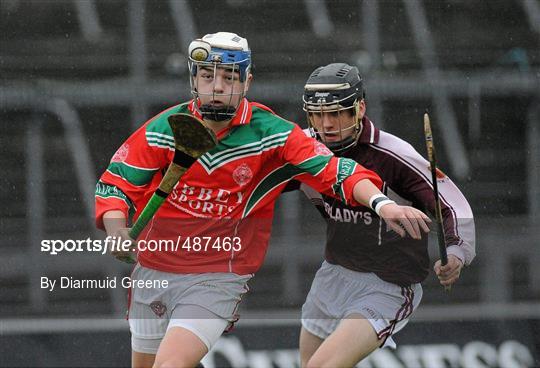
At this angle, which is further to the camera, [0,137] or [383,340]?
[0,137]

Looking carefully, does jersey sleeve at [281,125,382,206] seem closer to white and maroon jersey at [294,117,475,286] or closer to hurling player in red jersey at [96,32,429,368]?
hurling player in red jersey at [96,32,429,368]

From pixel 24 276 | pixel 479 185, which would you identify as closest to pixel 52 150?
pixel 24 276

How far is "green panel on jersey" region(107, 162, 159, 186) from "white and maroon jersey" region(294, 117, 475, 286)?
462mm

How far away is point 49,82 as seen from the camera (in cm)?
397

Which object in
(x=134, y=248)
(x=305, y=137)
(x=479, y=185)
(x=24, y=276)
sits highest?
(x=305, y=137)

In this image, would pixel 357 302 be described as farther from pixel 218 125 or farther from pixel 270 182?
pixel 218 125

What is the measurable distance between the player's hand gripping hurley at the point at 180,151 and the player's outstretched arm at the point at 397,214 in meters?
0.42

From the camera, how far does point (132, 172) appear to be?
3018 mm

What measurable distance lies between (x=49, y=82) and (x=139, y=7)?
41 centimetres

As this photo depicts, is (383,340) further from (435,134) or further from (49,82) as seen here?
(49,82)

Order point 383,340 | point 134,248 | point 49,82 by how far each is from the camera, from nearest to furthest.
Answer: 1. point 134,248
2. point 383,340
3. point 49,82

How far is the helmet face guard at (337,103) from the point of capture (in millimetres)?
3205

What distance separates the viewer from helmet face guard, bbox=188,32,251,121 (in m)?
2.97

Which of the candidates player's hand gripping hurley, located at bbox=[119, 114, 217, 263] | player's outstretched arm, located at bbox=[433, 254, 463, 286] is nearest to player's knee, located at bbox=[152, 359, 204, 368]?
player's hand gripping hurley, located at bbox=[119, 114, 217, 263]
